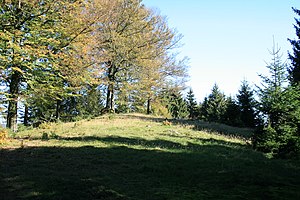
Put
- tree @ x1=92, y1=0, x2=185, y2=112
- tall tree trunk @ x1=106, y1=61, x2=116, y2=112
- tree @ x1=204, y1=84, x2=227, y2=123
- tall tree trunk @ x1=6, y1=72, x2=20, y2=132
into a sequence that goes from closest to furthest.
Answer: tall tree trunk @ x1=6, y1=72, x2=20, y2=132, tree @ x1=92, y1=0, x2=185, y2=112, tall tree trunk @ x1=106, y1=61, x2=116, y2=112, tree @ x1=204, y1=84, x2=227, y2=123

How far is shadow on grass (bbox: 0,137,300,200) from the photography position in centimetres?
628

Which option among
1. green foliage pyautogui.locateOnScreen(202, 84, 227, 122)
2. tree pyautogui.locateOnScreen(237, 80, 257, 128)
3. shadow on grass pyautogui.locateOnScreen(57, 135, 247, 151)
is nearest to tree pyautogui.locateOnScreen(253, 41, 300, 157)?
shadow on grass pyautogui.locateOnScreen(57, 135, 247, 151)

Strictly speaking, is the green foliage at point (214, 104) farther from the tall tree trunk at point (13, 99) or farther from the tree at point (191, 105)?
the tall tree trunk at point (13, 99)

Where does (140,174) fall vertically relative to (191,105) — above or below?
below

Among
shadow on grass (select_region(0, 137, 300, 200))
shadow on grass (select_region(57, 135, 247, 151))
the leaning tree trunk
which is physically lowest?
shadow on grass (select_region(0, 137, 300, 200))

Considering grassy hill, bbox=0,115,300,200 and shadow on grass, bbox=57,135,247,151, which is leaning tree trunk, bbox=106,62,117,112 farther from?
grassy hill, bbox=0,115,300,200

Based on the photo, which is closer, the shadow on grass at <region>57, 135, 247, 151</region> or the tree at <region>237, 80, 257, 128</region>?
the shadow on grass at <region>57, 135, 247, 151</region>

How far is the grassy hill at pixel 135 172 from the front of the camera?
6.32 meters

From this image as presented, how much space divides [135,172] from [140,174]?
0.28 m

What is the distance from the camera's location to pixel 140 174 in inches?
316

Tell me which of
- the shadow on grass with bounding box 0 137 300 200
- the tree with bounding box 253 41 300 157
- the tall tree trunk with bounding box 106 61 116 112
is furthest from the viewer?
the tall tree trunk with bounding box 106 61 116 112

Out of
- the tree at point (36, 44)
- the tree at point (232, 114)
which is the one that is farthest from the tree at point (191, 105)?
the tree at point (36, 44)

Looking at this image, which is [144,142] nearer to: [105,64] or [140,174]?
[140,174]

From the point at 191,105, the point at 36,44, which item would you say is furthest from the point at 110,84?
the point at 191,105
